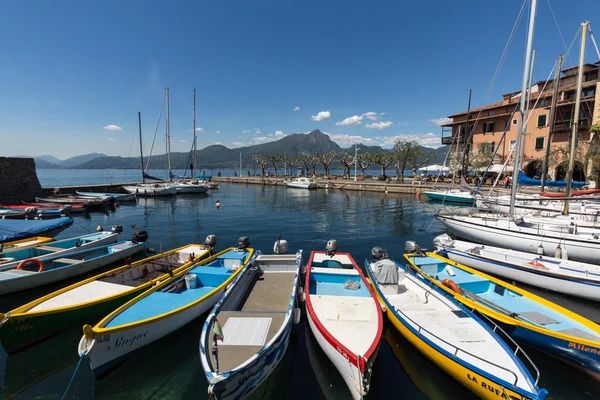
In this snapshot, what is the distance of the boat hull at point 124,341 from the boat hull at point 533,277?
13662 millimetres

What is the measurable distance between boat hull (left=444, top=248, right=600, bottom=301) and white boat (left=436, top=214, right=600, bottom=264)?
3.16 metres

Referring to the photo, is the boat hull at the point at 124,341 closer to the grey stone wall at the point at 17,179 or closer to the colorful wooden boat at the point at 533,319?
the colorful wooden boat at the point at 533,319

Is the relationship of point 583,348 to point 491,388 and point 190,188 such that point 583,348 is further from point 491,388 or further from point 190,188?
point 190,188

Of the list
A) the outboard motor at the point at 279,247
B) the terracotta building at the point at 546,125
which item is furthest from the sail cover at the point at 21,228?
the terracotta building at the point at 546,125

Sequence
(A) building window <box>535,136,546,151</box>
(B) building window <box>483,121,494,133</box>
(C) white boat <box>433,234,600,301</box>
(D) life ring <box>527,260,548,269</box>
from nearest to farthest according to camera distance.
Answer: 1. (C) white boat <box>433,234,600,301</box>
2. (D) life ring <box>527,260,548,269</box>
3. (A) building window <box>535,136,546,151</box>
4. (B) building window <box>483,121,494,133</box>

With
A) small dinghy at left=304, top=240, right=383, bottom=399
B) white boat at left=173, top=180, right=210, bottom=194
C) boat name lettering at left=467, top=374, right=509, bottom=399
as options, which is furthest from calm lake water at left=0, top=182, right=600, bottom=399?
white boat at left=173, top=180, right=210, bottom=194

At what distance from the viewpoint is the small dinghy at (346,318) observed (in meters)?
6.27

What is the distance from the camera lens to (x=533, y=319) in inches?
324

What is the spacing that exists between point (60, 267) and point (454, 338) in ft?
53.7

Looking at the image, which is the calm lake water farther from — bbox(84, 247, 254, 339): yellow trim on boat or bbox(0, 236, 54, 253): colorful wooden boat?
bbox(0, 236, 54, 253): colorful wooden boat

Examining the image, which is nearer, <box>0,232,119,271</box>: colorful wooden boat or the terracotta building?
<box>0,232,119,271</box>: colorful wooden boat

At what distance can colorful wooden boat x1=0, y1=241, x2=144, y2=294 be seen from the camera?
11055 mm

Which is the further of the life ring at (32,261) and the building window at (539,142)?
the building window at (539,142)

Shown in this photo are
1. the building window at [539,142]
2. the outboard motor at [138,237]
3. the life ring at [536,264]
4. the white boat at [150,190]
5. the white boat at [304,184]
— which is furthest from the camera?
the white boat at [304,184]
